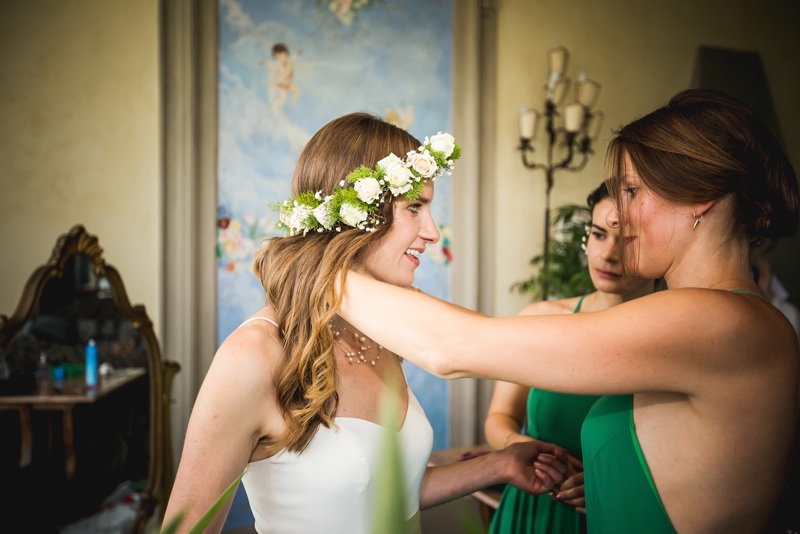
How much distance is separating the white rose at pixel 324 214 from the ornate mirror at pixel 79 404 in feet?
5.22

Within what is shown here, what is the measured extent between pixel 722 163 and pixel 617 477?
67cm

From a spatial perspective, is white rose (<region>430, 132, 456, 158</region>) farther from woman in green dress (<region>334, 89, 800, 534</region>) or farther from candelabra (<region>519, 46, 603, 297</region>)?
candelabra (<region>519, 46, 603, 297</region>)

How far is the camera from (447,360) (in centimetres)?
105

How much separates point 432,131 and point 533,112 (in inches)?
26.5

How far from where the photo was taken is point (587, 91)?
394 centimetres

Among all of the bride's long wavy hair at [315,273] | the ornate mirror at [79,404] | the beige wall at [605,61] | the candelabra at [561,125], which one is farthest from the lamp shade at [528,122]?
the ornate mirror at [79,404]

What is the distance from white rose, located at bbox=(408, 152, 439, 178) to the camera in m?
1.44

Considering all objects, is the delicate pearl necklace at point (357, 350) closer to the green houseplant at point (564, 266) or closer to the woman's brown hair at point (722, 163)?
the woman's brown hair at point (722, 163)

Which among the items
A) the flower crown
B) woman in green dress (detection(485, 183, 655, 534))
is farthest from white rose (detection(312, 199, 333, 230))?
woman in green dress (detection(485, 183, 655, 534))

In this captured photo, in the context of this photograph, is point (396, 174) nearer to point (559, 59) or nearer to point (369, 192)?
point (369, 192)

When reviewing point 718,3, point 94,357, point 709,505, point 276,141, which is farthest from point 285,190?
point 718,3

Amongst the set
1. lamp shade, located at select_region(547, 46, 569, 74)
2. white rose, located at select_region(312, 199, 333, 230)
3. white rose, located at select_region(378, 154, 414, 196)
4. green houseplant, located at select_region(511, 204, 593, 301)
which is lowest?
green houseplant, located at select_region(511, 204, 593, 301)

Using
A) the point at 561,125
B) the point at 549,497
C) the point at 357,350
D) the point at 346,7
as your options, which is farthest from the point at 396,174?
the point at 561,125

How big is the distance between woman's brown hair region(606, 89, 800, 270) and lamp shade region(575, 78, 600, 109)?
9.62ft
